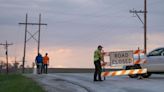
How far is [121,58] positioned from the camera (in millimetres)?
27266

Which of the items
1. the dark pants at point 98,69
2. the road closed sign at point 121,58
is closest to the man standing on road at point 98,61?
the dark pants at point 98,69

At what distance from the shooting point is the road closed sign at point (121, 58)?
89.1ft

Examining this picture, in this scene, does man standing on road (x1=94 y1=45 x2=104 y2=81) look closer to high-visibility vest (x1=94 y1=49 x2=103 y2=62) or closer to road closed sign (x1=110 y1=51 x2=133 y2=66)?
high-visibility vest (x1=94 y1=49 x2=103 y2=62)

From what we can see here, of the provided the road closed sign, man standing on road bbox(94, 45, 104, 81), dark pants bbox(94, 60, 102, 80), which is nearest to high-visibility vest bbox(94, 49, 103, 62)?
man standing on road bbox(94, 45, 104, 81)

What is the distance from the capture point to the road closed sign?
2715cm

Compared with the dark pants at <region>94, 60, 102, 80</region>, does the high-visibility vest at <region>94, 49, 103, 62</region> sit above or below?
above

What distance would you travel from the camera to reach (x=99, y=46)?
985 inches

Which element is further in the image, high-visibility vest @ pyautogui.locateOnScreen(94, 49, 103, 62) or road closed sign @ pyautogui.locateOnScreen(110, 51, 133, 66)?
road closed sign @ pyautogui.locateOnScreen(110, 51, 133, 66)

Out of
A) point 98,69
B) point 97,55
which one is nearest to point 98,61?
point 97,55

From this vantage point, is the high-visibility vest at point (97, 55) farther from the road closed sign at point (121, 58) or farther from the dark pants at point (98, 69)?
the road closed sign at point (121, 58)

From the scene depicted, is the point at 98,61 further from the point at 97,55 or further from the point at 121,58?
the point at 121,58

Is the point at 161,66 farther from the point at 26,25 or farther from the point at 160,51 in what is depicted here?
the point at 26,25

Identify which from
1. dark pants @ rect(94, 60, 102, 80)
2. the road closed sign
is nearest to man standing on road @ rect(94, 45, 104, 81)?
dark pants @ rect(94, 60, 102, 80)

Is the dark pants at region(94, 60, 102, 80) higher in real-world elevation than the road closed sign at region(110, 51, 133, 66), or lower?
lower
